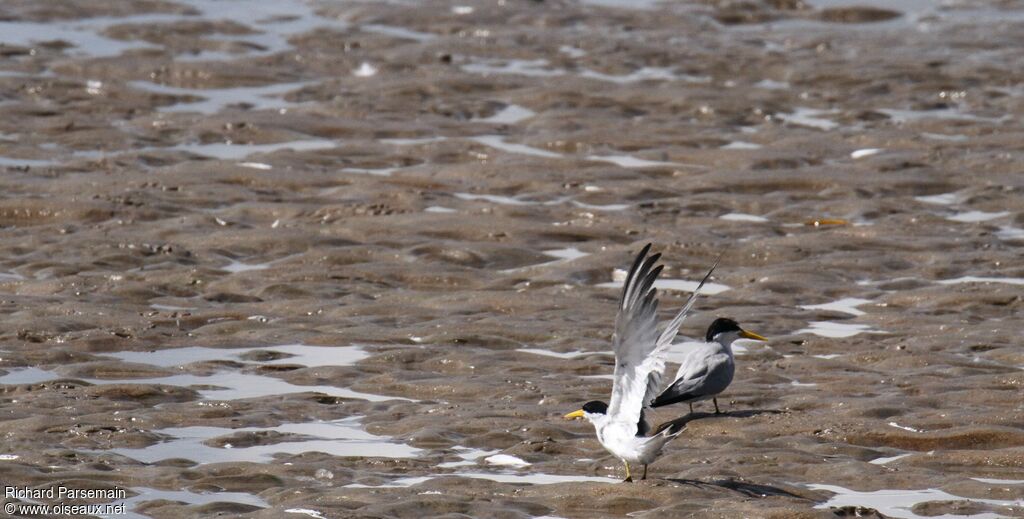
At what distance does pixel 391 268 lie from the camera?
36.9ft

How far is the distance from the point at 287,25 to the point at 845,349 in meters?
11.8

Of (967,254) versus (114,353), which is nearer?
(114,353)

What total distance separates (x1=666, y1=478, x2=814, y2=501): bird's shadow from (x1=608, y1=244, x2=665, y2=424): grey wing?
1.41 feet

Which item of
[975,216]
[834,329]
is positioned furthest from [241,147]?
[834,329]

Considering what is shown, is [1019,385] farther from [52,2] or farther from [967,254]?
[52,2]

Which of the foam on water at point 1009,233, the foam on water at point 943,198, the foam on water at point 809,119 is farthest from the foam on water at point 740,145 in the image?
the foam on water at point 1009,233

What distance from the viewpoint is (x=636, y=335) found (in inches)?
278

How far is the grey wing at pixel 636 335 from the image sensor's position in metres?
7.00

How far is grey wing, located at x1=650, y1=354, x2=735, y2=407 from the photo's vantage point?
27.9 feet

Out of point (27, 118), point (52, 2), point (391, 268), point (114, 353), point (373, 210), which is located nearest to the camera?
point (114, 353)

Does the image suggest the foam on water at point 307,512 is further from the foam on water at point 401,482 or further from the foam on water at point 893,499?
the foam on water at point 893,499

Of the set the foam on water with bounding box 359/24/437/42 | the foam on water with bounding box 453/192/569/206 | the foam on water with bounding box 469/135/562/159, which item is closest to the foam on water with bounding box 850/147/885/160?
the foam on water with bounding box 469/135/562/159

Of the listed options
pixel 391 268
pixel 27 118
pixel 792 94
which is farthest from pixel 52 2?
pixel 391 268

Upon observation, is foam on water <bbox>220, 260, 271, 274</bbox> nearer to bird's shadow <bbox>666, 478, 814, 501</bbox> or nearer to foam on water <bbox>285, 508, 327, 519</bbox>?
foam on water <bbox>285, 508, 327, 519</bbox>
